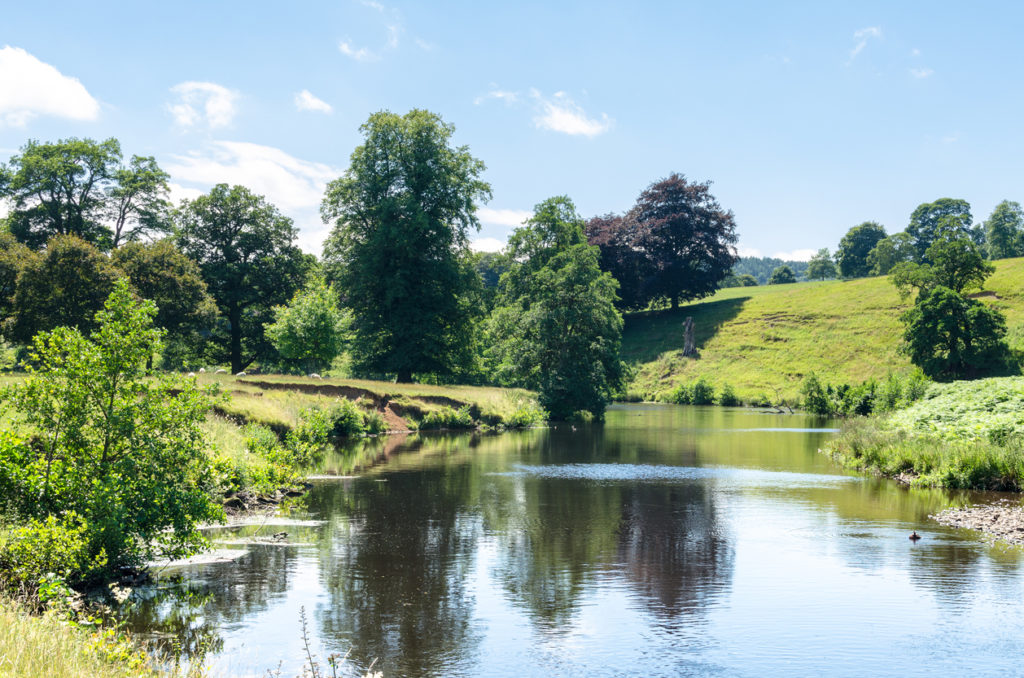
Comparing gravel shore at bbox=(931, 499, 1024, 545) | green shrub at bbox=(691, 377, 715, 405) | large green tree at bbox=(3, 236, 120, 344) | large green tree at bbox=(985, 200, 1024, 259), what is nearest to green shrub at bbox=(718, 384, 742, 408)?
green shrub at bbox=(691, 377, 715, 405)

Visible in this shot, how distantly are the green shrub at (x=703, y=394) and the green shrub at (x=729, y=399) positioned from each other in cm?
130

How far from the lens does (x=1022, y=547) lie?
54.0 feet

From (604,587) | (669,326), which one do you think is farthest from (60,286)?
(669,326)

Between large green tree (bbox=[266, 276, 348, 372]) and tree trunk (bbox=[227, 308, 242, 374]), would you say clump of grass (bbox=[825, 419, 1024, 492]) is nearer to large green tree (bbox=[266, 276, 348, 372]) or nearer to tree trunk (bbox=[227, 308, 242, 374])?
large green tree (bbox=[266, 276, 348, 372])

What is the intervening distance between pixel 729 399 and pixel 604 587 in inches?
2475

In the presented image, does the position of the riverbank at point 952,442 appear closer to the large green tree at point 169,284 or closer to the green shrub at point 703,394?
the green shrub at point 703,394

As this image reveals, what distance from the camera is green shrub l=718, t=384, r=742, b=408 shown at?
7344 centimetres

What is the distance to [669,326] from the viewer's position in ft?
323

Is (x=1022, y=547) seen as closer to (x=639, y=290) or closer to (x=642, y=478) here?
(x=642, y=478)

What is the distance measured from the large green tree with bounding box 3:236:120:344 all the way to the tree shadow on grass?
57.8 m

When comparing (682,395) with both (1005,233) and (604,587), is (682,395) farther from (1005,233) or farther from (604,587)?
(1005,233)

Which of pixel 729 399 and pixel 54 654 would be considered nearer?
pixel 54 654

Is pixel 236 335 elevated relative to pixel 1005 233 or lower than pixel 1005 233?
lower

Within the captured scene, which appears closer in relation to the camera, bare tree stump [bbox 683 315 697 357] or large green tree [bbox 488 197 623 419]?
large green tree [bbox 488 197 623 419]
